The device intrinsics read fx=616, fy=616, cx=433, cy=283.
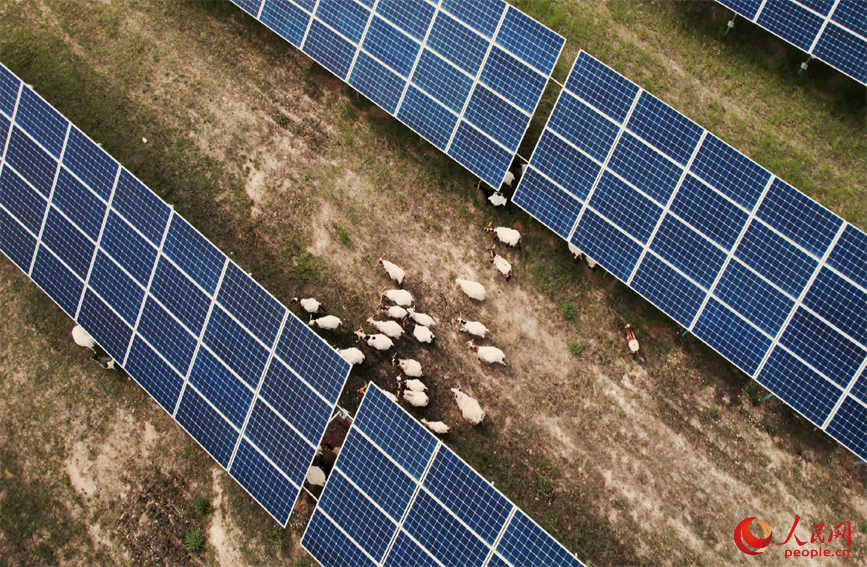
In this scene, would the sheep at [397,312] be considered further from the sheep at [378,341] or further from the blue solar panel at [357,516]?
the blue solar panel at [357,516]

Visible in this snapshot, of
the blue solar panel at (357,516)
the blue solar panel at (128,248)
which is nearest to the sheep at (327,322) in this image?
the blue solar panel at (357,516)

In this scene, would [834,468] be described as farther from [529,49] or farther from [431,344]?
[529,49]

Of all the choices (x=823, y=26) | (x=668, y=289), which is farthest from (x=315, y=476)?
(x=823, y=26)

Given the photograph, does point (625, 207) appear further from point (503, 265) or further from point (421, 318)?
point (421, 318)

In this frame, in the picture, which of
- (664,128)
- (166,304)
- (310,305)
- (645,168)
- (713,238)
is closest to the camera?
(713,238)

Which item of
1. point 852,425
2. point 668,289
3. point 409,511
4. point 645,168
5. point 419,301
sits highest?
point 645,168

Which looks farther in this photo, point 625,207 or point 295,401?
→ point 625,207
